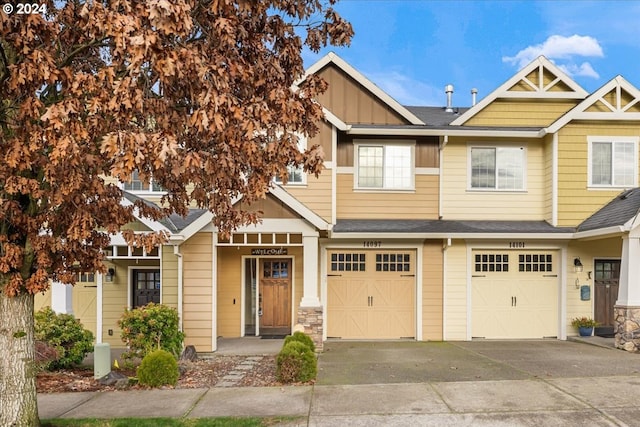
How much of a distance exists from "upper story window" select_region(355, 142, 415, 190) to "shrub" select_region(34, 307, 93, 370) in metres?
7.54

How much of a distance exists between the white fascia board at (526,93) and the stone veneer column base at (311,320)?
647 cm

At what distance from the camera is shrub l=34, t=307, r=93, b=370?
8.93 meters

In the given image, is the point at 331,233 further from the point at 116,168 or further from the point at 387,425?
the point at 116,168

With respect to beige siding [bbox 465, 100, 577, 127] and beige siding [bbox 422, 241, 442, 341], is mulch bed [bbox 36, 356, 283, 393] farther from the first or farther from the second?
beige siding [bbox 465, 100, 577, 127]

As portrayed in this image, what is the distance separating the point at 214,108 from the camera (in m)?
3.98

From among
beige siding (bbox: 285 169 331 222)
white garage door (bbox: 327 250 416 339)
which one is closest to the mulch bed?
white garage door (bbox: 327 250 416 339)

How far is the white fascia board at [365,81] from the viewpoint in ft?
40.9

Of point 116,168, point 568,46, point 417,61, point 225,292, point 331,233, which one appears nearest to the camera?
point 116,168

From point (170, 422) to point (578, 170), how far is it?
1155 centimetres

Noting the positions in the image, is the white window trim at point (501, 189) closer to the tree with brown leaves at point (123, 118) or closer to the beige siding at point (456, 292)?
the beige siding at point (456, 292)

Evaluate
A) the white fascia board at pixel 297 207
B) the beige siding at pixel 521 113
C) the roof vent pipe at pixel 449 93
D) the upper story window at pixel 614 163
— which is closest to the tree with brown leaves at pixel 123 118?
the white fascia board at pixel 297 207

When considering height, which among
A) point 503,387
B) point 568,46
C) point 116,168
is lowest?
point 503,387

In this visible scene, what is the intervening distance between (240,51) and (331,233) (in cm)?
686

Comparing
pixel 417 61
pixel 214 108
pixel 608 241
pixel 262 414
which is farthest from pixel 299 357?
pixel 417 61
